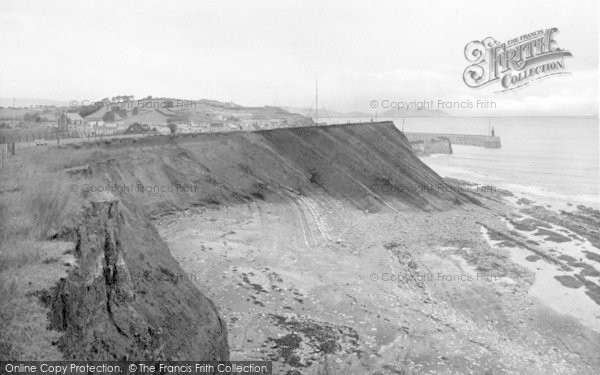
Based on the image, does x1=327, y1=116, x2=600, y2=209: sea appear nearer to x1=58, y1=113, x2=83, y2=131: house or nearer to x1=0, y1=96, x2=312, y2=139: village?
x1=0, y1=96, x2=312, y2=139: village

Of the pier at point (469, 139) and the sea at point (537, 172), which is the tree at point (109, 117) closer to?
the sea at point (537, 172)

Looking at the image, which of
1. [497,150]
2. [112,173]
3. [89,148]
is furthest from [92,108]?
[497,150]

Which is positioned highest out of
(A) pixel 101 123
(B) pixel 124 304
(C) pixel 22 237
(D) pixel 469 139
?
(D) pixel 469 139

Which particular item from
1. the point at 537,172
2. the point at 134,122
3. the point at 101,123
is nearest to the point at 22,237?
the point at 101,123

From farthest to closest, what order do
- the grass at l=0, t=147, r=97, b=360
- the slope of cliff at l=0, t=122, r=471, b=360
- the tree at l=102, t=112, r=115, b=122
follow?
the tree at l=102, t=112, r=115, b=122 → the slope of cliff at l=0, t=122, r=471, b=360 → the grass at l=0, t=147, r=97, b=360

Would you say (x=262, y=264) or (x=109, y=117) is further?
(x=109, y=117)

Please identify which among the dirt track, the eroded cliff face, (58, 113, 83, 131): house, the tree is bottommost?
the dirt track

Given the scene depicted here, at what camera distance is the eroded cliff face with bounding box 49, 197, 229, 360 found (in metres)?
7.41

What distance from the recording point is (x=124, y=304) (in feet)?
29.2

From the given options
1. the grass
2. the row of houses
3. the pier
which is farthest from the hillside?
the pier

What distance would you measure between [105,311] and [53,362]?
188 cm

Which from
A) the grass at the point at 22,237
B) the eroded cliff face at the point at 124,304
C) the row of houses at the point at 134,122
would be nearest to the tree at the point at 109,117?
the row of houses at the point at 134,122

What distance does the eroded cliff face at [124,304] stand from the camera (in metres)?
7.41

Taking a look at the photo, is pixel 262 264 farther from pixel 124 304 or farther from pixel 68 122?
pixel 68 122
